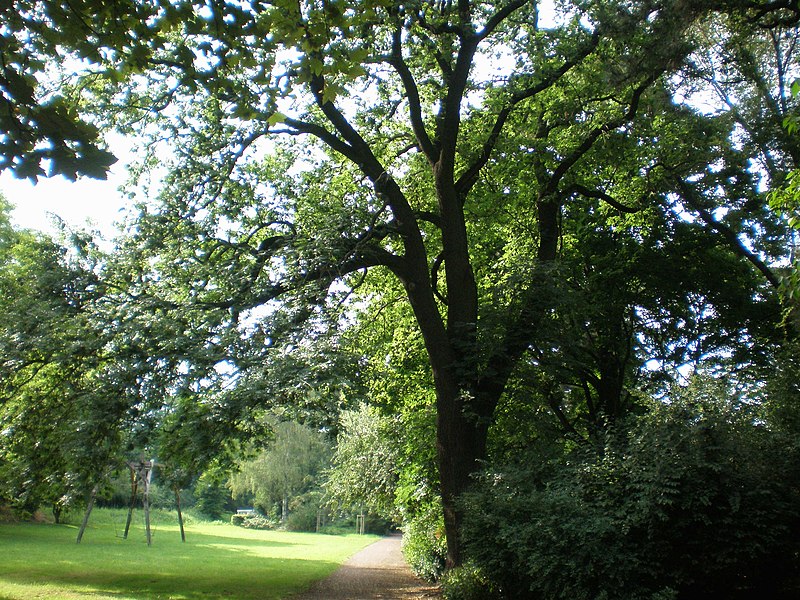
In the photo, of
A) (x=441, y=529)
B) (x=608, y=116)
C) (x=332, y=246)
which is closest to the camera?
(x=332, y=246)

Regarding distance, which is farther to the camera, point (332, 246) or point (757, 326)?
point (757, 326)

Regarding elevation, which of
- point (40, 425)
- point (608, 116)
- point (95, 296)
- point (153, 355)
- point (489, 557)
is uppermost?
point (608, 116)

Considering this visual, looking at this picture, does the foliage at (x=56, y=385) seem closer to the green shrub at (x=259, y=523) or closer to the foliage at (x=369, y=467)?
the foliage at (x=369, y=467)

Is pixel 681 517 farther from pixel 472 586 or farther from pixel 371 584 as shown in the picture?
pixel 371 584

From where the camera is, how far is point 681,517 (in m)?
8.21

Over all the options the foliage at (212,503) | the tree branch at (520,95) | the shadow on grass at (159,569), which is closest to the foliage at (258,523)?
the foliage at (212,503)

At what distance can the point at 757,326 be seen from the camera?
1823cm

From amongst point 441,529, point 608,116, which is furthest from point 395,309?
point 608,116

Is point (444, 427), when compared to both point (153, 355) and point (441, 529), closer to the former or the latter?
point (153, 355)

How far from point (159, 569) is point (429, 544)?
823cm

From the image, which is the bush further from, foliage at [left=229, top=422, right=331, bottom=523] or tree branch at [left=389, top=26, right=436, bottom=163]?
foliage at [left=229, top=422, right=331, bottom=523]

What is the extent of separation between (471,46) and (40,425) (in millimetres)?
10834


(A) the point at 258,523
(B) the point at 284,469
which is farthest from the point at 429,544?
(A) the point at 258,523

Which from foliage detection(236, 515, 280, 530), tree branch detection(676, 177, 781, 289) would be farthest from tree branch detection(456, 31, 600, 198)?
foliage detection(236, 515, 280, 530)
